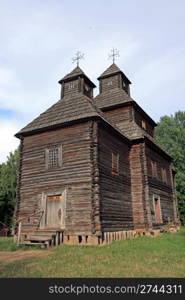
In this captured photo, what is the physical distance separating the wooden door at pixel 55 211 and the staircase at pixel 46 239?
2.11ft

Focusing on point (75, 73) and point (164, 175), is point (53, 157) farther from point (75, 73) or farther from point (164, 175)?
point (164, 175)

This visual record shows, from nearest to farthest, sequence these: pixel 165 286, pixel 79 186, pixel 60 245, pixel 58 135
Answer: pixel 165 286 < pixel 60 245 < pixel 79 186 < pixel 58 135

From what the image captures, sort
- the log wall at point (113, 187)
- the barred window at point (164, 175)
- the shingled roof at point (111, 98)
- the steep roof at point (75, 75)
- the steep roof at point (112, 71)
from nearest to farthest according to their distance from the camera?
the log wall at point (113, 187) → the steep roof at point (75, 75) → the shingled roof at point (111, 98) → the barred window at point (164, 175) → the steep roof at point (112, 71)

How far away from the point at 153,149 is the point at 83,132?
7903 millimetres

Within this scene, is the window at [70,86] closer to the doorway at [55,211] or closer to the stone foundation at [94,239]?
the doorway at [55,211]

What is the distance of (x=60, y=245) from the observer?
12.9m

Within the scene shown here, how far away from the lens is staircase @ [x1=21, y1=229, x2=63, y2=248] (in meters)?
12.5

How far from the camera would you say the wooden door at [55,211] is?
46.1 feet

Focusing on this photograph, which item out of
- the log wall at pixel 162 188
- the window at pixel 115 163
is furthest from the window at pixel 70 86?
the log wall at pixel 162 188

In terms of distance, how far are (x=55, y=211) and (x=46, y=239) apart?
214cm

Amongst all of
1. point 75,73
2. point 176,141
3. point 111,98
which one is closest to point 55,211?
point 75,73

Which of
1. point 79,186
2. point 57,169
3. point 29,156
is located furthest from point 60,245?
point 29,156

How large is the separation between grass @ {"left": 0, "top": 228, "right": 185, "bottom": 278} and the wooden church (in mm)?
2122

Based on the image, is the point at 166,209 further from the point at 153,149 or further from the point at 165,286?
the point at 165,286
